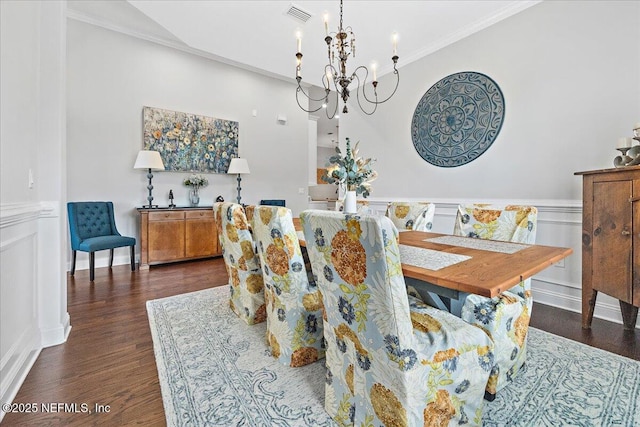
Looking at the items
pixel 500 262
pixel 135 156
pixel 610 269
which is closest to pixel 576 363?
pixel 610 269

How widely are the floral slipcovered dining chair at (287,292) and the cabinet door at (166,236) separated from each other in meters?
2.89

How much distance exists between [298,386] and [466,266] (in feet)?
3.44

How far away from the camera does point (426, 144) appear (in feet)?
11.7

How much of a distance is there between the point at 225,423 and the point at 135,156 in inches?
163

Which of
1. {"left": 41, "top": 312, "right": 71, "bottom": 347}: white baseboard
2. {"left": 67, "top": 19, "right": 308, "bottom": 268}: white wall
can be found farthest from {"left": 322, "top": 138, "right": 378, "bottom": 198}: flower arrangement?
{"left": 67, "top": 19, "right": 308, "bottom": 268}: white wall

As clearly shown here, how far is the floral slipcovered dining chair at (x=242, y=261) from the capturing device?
1937 mm

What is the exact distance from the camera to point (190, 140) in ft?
14.9

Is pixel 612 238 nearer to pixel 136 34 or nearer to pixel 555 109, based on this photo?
pixel 555 109

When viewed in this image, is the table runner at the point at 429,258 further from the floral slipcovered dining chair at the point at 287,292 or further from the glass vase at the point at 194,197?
the glass vase at the point at 194,197

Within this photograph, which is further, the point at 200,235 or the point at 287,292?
the point at 200,235

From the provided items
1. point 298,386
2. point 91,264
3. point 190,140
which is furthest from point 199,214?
point 298,386

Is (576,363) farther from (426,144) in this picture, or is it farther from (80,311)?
(80,311)

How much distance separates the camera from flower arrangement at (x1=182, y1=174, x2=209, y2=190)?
4520mm

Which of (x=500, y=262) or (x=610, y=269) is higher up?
(x=500, y=262)
